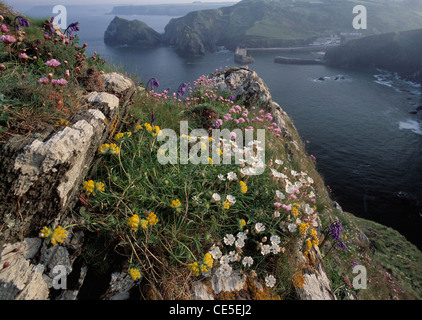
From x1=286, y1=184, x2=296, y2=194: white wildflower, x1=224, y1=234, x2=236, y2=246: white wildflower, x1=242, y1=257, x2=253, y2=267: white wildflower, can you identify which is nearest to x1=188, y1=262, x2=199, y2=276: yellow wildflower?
x1=224, y1=234, x2=236, y2=246: white wildflower

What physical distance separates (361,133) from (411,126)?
40.3 feet

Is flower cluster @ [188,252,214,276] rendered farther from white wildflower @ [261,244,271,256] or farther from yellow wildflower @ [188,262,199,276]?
white wildflower @ [261,244,271,256]

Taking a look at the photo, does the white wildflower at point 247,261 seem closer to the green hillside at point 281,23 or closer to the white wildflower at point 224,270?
the white wildflower at point 224,270

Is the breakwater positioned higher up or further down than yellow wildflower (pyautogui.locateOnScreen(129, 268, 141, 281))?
higher up

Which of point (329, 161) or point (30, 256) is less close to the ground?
point (30, 256)

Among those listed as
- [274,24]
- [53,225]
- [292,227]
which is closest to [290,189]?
[292,227]

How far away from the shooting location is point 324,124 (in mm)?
42656

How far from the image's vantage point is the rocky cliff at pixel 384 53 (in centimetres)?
8275

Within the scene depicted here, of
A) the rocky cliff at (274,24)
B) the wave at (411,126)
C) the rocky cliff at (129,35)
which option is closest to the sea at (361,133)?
the wave at (411,126)

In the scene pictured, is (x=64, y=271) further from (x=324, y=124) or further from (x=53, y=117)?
(x=324, y=124)

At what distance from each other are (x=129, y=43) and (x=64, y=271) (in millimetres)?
141132

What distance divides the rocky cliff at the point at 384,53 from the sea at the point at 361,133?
13074mm

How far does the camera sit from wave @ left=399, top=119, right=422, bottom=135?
138 ft
